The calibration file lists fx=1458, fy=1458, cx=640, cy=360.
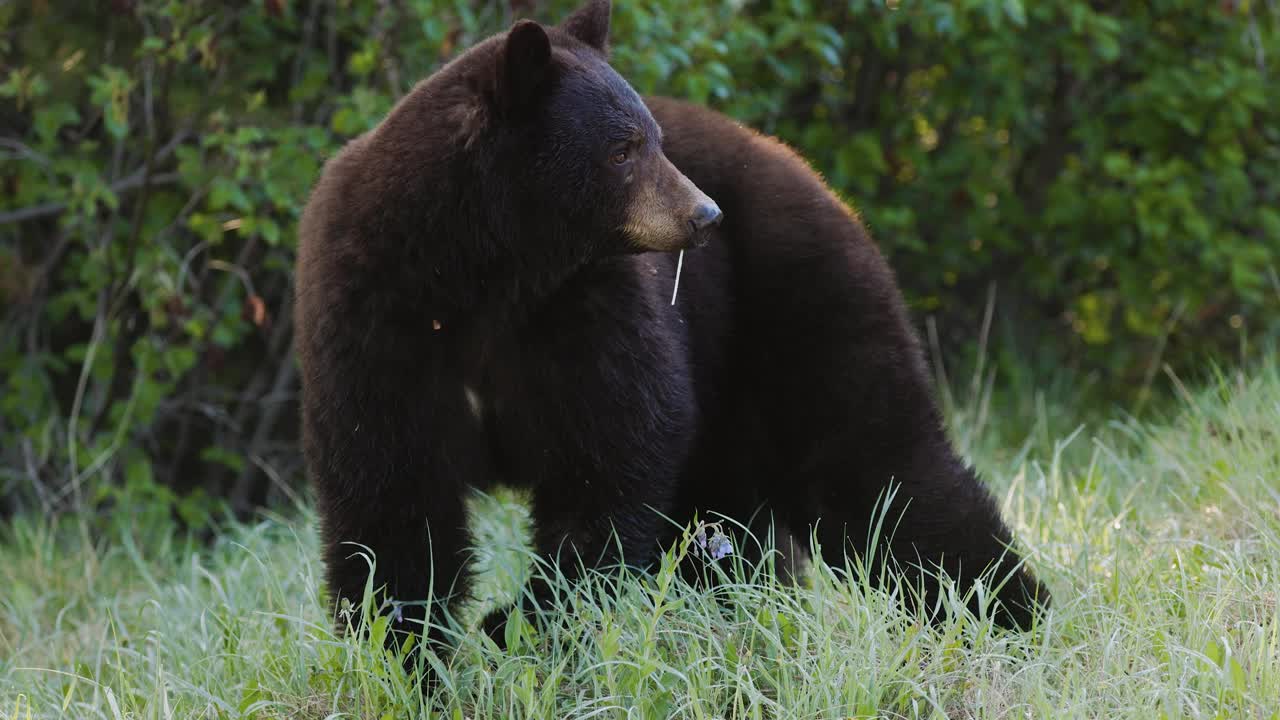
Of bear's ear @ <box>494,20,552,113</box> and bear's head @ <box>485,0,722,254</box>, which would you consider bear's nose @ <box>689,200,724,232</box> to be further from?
bear's ear @ <box>494,20,552,113</box>

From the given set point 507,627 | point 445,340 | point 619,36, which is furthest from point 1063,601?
point 619,36

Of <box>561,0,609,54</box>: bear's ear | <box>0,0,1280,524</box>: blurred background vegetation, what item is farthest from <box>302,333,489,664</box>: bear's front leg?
<box>0,0,1280,524</box>: blurred background vegetation

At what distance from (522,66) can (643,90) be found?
268 centimetres

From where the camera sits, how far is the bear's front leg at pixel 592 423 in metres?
3.30

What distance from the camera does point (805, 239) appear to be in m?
3.82

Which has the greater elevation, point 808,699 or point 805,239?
point 805,239

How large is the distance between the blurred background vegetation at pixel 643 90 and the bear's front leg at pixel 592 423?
2.34m

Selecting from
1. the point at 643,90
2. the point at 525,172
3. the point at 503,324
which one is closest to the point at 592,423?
the point at 503,324

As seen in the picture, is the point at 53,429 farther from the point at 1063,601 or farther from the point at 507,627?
the point at 1063,601

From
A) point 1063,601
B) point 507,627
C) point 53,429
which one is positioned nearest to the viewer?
point 507,627

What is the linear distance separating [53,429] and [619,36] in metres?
2.97

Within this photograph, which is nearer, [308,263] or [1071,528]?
[308,263]

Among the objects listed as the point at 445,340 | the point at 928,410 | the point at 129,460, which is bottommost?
the point at 129,460

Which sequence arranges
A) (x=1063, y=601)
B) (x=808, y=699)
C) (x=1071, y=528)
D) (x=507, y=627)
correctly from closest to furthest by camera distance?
(x=808, y=699), (x=507, y=627), (x=1063, y=601), (x=1071, y=528)
